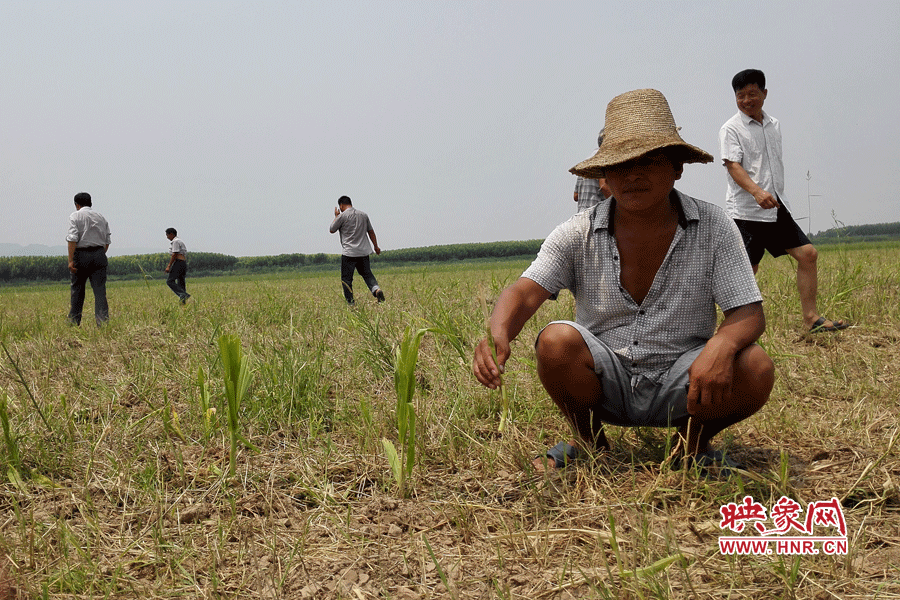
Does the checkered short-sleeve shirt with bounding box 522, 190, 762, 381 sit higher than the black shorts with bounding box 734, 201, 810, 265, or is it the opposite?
the black shorts with bounding box 734, 201, 810, 265

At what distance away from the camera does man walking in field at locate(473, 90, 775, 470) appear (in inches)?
70.9

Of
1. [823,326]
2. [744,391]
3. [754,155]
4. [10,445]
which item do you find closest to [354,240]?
[754,155]

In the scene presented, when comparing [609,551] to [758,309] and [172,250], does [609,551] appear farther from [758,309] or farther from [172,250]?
[172,250]

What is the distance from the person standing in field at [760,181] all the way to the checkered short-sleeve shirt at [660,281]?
2.38m

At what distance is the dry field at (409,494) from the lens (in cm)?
145

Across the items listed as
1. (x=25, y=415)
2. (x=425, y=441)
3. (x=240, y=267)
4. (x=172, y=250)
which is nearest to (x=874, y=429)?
(x=425, y=441)

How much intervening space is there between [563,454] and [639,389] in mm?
327

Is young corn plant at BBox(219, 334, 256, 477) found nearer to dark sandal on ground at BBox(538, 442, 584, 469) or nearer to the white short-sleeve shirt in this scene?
dark sandal on ground at BBox(538, 442, 584, 469)

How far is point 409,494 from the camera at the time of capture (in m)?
1.94

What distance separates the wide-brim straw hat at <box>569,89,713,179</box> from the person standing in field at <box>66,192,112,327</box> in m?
6.24

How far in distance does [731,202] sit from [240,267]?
178ft

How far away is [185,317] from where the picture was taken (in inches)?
203

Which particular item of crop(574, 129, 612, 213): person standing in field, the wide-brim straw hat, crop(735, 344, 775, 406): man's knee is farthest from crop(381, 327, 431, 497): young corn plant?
crop(574, 129, 612, 213): person standing in field

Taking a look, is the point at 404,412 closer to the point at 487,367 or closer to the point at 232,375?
the point at 487,367
